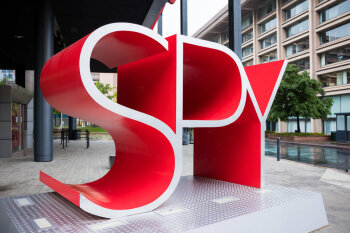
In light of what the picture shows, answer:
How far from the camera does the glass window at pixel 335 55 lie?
34.2m

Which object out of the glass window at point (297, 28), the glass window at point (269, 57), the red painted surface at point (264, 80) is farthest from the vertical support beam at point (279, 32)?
the red painted surface at point (264, 80)

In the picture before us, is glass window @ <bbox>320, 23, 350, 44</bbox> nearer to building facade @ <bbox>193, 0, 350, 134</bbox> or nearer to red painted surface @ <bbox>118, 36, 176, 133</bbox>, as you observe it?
building facade @ <bbox>193, 0, 350, 134</bbox>

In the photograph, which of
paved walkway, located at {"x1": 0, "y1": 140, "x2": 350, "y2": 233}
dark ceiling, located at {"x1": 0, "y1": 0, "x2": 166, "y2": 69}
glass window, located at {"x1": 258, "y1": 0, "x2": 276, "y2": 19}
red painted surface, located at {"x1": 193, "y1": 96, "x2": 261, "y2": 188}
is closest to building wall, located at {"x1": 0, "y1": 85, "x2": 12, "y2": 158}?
paved walkway, located at {"x1": 0, "y1": 140, "x2": 350, "y2": 233}

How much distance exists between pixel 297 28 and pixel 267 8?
8.17 meters

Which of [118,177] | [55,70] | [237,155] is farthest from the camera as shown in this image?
[237,155]

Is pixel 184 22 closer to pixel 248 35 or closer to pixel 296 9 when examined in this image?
pixel 296 9

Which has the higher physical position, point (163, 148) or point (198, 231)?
point (163, 148)

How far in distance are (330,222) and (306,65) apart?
1511 inches

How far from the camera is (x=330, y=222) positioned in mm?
5227

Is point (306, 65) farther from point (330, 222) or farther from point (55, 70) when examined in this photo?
point (55, 70)

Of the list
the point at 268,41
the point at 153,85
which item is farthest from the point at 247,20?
the point at 153,85

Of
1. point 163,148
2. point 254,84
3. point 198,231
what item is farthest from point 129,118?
point 254,84

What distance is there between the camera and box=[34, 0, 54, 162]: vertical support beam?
12.1m

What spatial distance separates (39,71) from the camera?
12000 millimetres
